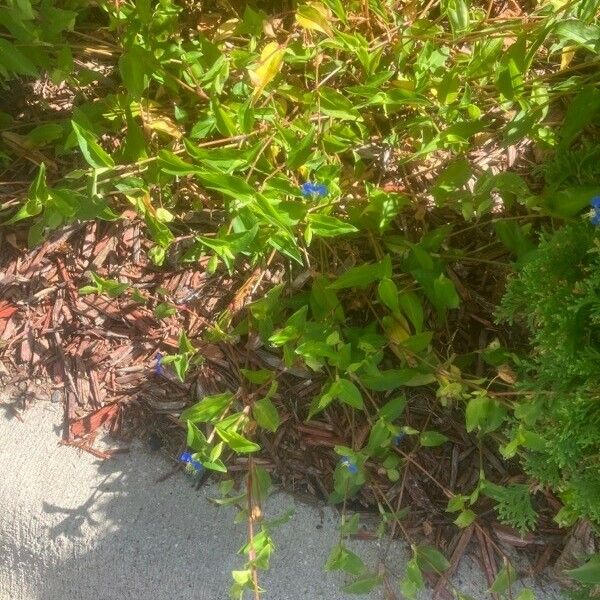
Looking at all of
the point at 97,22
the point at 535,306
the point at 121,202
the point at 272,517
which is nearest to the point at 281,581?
the point at 272,517

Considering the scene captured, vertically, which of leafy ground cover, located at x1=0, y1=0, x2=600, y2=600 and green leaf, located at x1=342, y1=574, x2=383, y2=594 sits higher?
leafy ground cover, located at x1=0, y1=0, x2=600, y2=600

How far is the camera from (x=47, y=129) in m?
1.81

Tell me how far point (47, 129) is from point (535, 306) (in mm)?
→ 1283

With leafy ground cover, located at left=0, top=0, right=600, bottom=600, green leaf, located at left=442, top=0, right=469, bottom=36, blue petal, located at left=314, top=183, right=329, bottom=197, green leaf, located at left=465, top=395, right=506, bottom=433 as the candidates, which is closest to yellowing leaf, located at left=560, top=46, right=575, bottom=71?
leafy ground cover, located at left=0, top=0, right=600, bottom=600

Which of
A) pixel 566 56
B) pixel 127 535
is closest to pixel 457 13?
pixel 566 56

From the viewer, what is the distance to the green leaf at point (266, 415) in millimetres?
1632

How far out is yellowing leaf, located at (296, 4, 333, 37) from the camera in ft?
5.15

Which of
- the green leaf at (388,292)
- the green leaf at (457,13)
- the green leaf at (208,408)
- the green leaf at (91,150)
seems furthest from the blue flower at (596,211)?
the green leaf at (91,150)

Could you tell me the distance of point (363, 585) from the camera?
5.36 feet

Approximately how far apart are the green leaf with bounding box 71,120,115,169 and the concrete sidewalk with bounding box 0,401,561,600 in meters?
0.80

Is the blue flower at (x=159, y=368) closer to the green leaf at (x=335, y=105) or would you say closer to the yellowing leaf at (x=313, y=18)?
the green leaf at (x=335, y=105)

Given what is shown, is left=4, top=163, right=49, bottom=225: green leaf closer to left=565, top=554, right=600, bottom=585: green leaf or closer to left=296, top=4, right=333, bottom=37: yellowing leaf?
left=296, top=4, right=333, bottom=37: yellowing leaf

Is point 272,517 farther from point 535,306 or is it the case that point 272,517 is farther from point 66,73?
point 66,73

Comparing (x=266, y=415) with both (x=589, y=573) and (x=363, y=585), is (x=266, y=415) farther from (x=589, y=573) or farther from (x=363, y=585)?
(x=589, y=573)
